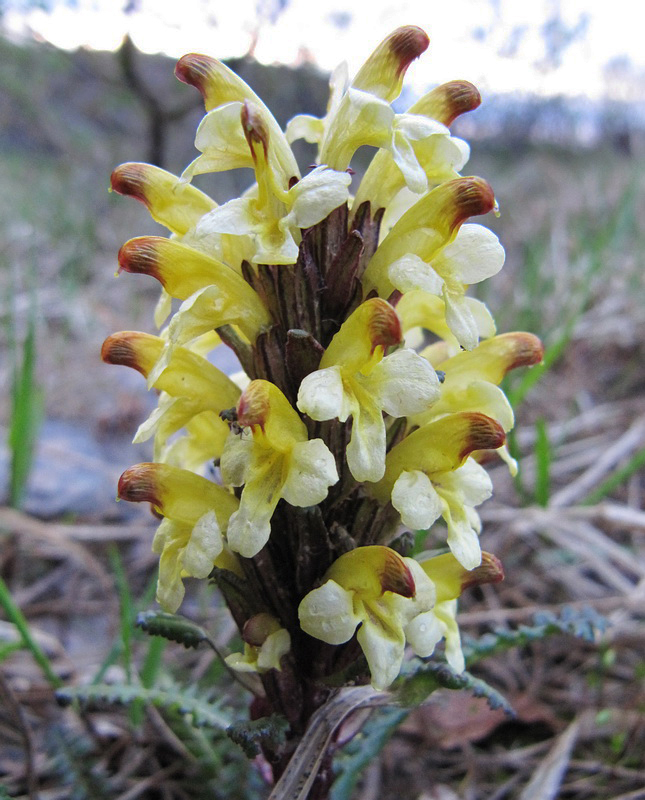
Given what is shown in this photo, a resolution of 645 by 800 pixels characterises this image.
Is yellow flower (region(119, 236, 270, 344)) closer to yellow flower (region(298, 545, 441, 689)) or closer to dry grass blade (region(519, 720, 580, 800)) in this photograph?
yellow flower (region(298, 545, 441, 689))

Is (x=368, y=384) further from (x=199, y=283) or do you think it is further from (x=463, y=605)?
(x=463, y=605)

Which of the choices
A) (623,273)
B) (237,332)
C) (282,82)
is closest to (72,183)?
(282,82)

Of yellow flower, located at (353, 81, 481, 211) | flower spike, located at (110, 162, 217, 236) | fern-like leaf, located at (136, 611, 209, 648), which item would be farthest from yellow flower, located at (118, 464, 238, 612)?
yellow flower, located at (353, 81, 481, 211)

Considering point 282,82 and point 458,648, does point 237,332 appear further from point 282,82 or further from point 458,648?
point 282,82

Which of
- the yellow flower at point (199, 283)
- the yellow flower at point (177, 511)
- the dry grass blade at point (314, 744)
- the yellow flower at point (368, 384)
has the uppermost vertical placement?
the yellow flower at point (199, 283)

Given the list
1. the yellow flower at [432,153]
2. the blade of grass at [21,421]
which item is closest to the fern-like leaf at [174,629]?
the yellow flower at [432,153]

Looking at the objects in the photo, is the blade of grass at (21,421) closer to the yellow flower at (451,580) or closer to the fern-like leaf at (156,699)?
the fern-like leaf at (156,699)
